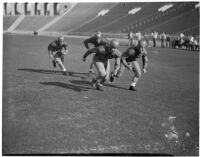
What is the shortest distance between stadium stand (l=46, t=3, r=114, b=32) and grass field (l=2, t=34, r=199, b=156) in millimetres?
28963

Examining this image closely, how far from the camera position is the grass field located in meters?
5.64

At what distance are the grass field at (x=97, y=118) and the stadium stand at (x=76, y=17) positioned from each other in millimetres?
28963

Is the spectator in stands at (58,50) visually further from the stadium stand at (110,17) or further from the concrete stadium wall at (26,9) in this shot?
the stadium stand at (110,17)

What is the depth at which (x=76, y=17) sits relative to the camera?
4338 centimetres

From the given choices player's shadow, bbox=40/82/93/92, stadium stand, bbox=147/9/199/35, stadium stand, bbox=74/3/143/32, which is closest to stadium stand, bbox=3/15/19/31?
player's shadow, bbox=40/82/93/92

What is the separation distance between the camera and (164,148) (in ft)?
19.0

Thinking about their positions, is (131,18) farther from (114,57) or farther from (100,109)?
(100,109)

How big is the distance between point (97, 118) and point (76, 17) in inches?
1497

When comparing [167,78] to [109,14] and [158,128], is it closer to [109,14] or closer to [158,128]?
[158,128]

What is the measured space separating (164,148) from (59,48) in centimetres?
790

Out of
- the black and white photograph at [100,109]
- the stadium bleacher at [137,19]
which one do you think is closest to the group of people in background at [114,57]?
the black and white photograph at [100,109]

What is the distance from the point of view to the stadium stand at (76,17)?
3901cm

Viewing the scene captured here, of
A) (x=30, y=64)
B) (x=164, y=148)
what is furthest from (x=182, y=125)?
(x=30, y=64)

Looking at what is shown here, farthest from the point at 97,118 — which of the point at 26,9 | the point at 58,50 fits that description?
the point at 26,9
